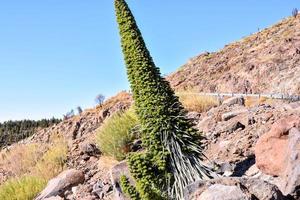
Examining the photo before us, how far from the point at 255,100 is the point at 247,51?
13964 mm

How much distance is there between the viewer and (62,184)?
1063 cm

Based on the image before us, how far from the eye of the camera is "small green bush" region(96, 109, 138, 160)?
477 inches

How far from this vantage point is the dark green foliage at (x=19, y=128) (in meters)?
40.3

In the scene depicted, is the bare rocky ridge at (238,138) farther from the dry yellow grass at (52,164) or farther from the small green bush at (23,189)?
the small green bush at (23,189)

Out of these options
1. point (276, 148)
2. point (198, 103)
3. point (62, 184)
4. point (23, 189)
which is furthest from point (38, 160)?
point (276, 148)

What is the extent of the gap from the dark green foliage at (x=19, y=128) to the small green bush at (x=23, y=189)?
91.5ft

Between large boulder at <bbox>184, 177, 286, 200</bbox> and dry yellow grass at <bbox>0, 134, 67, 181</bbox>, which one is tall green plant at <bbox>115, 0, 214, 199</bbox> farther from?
dry yellow grass at <bbox>0, 134, 67, 181</bbox>

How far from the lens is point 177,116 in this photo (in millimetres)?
7285

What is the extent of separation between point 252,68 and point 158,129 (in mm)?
18389

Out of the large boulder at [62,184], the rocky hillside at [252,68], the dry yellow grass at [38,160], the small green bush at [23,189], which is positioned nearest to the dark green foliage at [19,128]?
the rocky hillside at [252,68]

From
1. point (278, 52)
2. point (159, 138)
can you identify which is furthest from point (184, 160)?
point (278, 52)

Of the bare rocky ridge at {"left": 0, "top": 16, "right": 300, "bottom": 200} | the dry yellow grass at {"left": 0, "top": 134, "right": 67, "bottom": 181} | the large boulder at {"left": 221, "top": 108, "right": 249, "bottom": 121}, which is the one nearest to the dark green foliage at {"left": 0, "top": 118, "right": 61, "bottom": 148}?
the bare rocky ridge at {"left": 0, "top": 16, "right": 300, "bottom": 200}

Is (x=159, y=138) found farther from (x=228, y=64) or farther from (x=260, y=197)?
(x=228, y=64)

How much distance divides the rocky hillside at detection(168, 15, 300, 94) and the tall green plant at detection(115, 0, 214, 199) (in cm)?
1263
